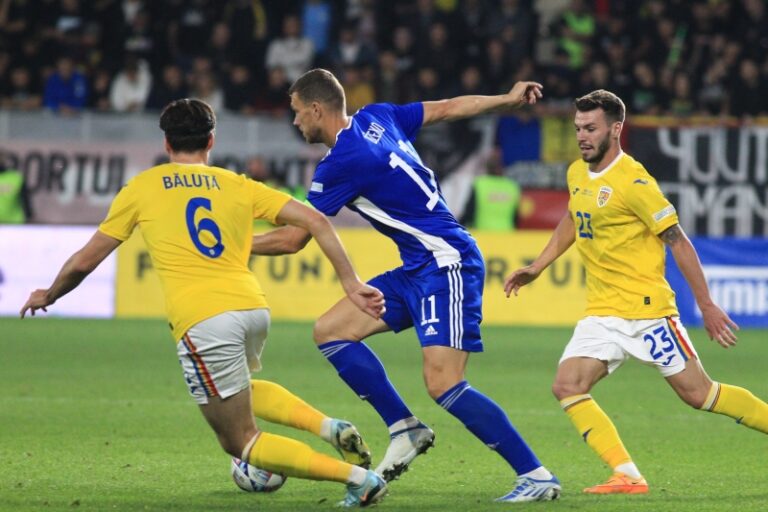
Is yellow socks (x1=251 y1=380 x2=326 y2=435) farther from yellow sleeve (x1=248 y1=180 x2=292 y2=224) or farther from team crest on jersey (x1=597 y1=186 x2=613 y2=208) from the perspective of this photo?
team crest on jersey (x1=597 y1=186 x2=613 y2=208)

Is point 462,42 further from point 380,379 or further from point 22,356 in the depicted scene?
point 380,379

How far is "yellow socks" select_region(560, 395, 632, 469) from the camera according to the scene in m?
6.66

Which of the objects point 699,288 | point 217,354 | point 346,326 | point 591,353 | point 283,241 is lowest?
point 591,353

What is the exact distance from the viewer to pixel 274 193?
5.75 m

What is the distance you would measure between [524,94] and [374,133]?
78 centimetres

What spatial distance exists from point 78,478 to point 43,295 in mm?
1398

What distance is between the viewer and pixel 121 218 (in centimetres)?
576

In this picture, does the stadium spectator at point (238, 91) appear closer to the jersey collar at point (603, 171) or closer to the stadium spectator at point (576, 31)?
the stadium spectator at point (576, 31)

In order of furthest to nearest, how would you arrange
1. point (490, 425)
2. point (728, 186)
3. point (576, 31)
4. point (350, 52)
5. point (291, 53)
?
Result: point (576, 31), point (291, 53), point (350, 52), point (728, 186), point (490, 425)

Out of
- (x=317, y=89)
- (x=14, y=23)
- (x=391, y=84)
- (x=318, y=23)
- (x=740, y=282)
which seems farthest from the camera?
(x=318, y=23)

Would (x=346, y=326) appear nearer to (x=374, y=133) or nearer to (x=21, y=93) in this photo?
(x=374, y=133)

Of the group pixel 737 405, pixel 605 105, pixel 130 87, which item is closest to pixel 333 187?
pixel 605 105

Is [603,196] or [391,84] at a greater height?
[391,84]

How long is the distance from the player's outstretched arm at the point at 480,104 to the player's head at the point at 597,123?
242 mm
